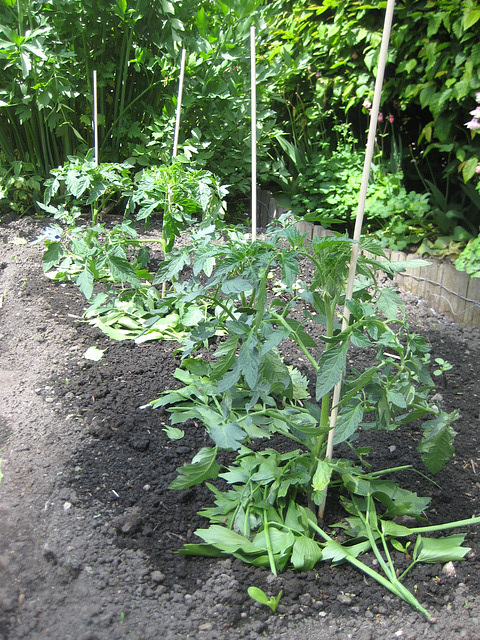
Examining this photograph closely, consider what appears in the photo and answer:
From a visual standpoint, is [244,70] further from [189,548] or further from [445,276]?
[189,548]

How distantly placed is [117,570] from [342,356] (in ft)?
2.62

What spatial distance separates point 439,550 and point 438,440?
0.29 meters

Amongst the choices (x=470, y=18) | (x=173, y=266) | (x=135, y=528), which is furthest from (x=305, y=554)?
(x=470, y=18)

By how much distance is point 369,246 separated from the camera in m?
1.34

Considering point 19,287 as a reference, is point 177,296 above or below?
above

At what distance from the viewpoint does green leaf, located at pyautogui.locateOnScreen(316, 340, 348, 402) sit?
1.22 meters

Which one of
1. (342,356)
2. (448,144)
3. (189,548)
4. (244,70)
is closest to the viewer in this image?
(342,356)

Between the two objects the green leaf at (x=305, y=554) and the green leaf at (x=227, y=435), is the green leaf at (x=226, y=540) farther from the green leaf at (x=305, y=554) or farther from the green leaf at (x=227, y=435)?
the green leaf at (x=227, y=435)

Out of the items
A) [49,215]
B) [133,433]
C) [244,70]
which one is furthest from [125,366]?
[244,70]

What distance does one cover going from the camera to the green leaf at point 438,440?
4.62 ft

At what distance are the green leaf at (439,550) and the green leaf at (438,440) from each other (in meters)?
0.19

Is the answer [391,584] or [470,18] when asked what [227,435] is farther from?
[470,18]

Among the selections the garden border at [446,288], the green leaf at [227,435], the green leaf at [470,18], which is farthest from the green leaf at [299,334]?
the green leaf at [470,18]

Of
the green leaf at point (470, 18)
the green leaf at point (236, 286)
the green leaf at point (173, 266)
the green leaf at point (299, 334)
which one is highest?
the green leaf at point (470, 18)
